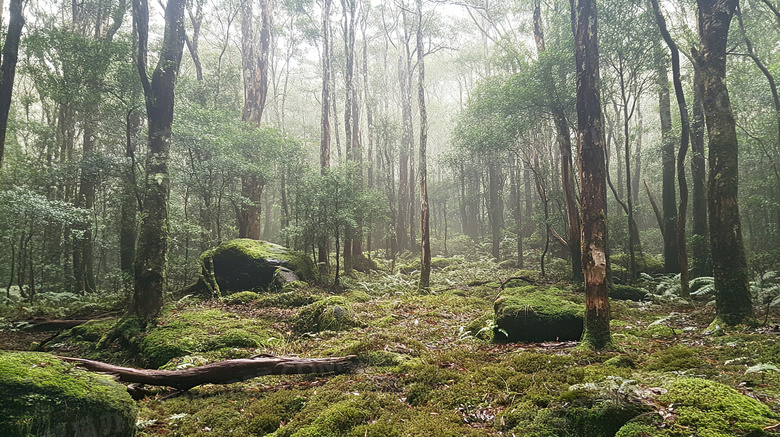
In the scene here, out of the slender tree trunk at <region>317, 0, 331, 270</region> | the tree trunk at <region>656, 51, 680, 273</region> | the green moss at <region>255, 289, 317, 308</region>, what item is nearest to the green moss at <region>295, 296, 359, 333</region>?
the green moss at <region>255, 289, 317, 308</region>

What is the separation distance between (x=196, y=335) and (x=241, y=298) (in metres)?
4.42

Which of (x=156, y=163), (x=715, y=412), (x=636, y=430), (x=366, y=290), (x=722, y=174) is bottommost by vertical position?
(x=366, y=290)

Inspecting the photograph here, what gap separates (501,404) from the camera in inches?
138

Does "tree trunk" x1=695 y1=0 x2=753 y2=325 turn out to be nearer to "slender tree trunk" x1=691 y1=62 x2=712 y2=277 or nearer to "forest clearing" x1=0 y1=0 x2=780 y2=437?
"forest clearing" x1=0 y1=0 x2=780 y2=437

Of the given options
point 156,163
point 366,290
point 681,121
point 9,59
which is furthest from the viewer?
point 366,290

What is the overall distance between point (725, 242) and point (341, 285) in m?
10.9

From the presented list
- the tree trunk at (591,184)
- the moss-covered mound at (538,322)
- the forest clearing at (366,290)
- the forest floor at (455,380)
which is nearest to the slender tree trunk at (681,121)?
the forest clearing at (366,290)

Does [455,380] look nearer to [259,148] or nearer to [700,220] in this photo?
[700,220]

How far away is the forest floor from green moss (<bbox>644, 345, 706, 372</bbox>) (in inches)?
0.8

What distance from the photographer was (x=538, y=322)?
6.11 meters

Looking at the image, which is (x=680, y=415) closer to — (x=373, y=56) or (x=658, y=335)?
(x=658, y=335)

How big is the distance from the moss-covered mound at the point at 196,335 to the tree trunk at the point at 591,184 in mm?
5491

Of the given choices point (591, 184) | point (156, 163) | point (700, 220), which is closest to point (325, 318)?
point (156, 163)

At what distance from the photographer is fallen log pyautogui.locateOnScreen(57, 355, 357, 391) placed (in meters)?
3.82
